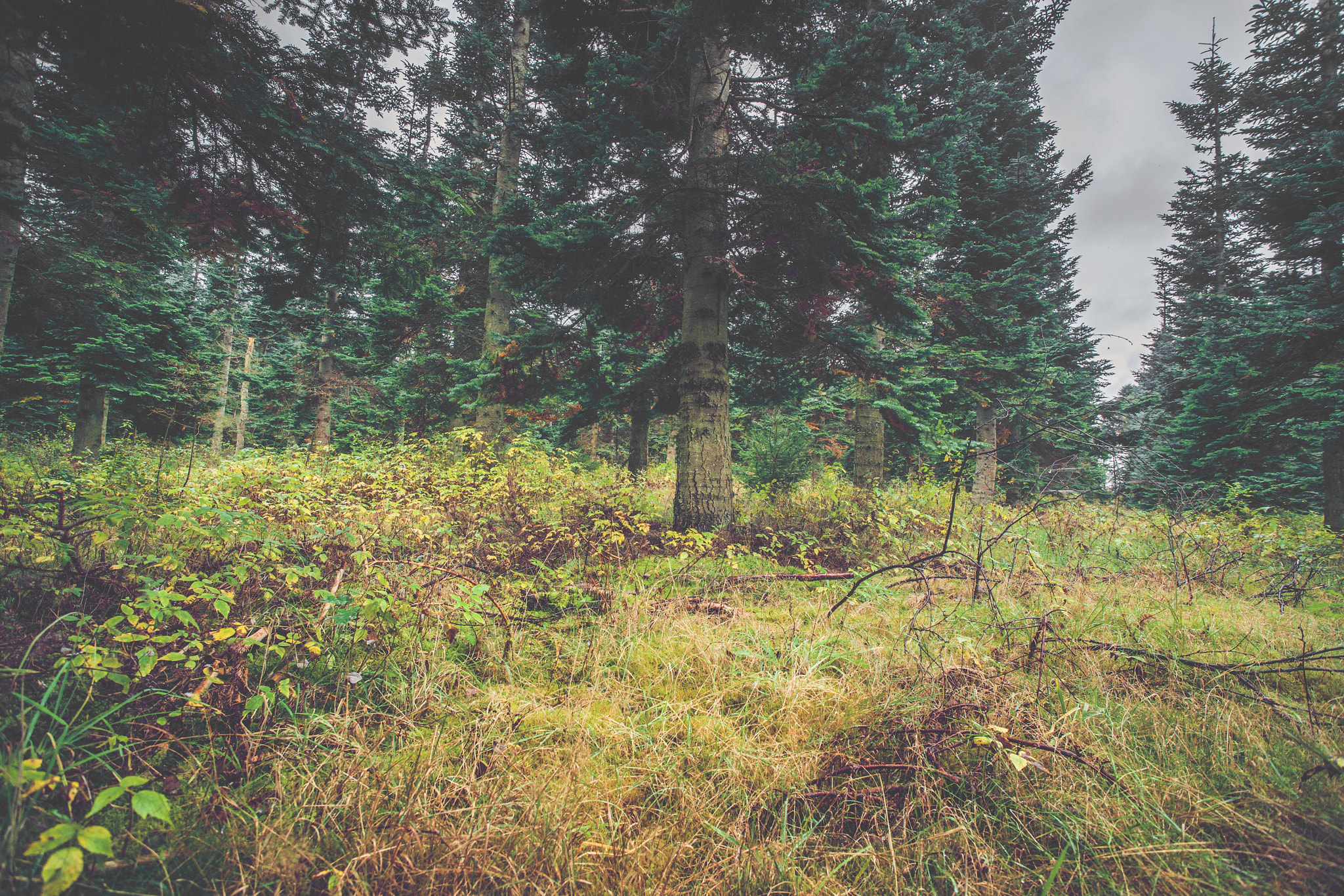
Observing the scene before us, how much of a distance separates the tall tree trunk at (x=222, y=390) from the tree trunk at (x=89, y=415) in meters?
6.25

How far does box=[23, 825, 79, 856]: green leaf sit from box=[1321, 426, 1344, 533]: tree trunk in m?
16.8

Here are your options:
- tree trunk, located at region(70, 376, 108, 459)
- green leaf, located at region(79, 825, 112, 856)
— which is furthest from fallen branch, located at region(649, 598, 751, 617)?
tree trunk, located at region(70, 376, 108, 459)

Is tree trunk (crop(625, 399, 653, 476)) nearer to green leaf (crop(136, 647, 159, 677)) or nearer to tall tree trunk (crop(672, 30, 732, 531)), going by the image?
tall tree trunk (crop(672, 30, 732, 531))

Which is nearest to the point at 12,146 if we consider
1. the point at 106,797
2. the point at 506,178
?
the point at 106,797

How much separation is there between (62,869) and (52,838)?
10cm

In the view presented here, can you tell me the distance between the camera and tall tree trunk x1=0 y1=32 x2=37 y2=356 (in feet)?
12.1

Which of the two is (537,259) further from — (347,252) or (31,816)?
(31,816)

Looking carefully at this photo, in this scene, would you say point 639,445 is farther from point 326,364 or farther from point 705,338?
point 326,364

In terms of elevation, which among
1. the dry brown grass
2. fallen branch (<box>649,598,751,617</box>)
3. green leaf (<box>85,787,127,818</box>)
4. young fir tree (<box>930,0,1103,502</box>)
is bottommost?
the dry brown grass

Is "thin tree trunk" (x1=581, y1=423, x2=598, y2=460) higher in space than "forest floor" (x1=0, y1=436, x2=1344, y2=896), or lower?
higher

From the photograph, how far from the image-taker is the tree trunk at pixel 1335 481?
884 cm

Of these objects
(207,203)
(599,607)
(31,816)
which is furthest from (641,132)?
(31,816)

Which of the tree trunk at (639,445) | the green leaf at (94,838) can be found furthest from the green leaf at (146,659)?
the tree trunk at (639,445)

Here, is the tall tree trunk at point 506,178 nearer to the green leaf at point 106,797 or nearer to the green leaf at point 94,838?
the green leaf at point 106,797
